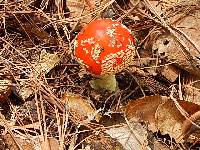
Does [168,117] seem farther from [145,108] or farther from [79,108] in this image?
[79,108]

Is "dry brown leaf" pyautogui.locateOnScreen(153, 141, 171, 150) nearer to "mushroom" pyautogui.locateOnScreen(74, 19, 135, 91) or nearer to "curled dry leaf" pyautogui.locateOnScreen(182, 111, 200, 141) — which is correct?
"curled dry leaf" pyautogui.locateOnScreen(182, 111, 200, 141)

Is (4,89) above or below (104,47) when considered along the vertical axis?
below

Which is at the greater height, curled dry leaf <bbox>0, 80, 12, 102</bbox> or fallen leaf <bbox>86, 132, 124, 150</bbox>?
curled dry leaf <bbox>0, 80, 12, 102</bbox>

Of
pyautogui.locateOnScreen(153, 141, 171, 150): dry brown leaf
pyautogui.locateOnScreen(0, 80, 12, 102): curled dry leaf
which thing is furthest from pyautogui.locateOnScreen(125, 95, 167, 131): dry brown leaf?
pyautogui.locateOnScreen(0, 80, 12, 102): curled dry leaf

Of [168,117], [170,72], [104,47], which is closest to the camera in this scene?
[104,47]

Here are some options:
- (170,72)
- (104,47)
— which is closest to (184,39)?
(170,72)

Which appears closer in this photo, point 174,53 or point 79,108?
point 79,108

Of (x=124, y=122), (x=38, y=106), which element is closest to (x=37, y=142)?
(x=38, y=106)

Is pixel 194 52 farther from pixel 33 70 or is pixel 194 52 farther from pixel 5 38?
pixel 5 38

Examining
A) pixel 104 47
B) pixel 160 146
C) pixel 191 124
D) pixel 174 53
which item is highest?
pixel 104 47

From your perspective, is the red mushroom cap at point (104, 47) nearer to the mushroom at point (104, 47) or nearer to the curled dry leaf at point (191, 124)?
the mushroom at point (104, 47)
